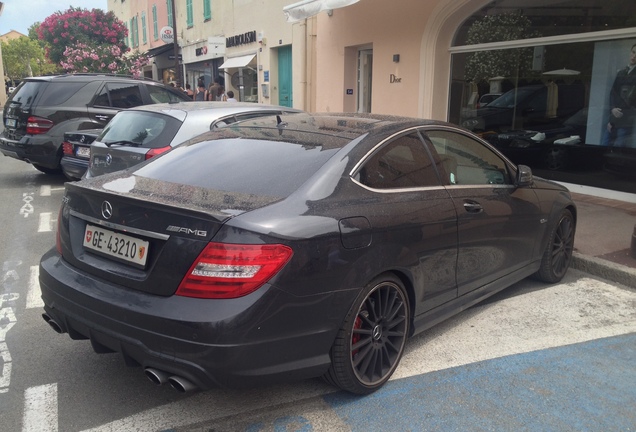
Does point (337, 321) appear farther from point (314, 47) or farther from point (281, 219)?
point (314, 47)

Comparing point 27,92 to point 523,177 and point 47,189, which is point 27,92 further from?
point 523,177

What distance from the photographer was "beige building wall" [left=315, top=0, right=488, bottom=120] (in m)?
10.0

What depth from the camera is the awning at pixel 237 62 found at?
1782 centimetres

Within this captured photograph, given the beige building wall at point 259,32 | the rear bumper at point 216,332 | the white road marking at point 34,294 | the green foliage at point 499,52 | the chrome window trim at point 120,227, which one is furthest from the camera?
the beige building wall at point 259,32

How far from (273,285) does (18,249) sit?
182 inches

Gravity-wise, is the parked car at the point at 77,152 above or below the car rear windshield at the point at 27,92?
below

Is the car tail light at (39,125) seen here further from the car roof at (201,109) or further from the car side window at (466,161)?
the car side window at (466,161)

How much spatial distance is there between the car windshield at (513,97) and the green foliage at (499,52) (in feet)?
0.91

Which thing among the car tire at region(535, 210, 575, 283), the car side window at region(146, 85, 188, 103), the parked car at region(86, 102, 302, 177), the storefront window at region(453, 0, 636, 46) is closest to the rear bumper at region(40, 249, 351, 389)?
the car tire at region(535, 210, 575, 283)

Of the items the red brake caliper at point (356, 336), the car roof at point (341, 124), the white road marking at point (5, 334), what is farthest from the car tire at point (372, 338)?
the white road marking at point (5, 334)

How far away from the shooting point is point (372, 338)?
10.1 feet

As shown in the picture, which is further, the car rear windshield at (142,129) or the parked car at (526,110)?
the parked car at (526,110)

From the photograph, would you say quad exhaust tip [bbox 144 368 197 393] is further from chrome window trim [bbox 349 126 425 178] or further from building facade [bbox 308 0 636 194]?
building facade [bbox 308 0 636 194]

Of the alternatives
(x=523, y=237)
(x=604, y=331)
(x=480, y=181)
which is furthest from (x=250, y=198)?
(x=604, y=331)
